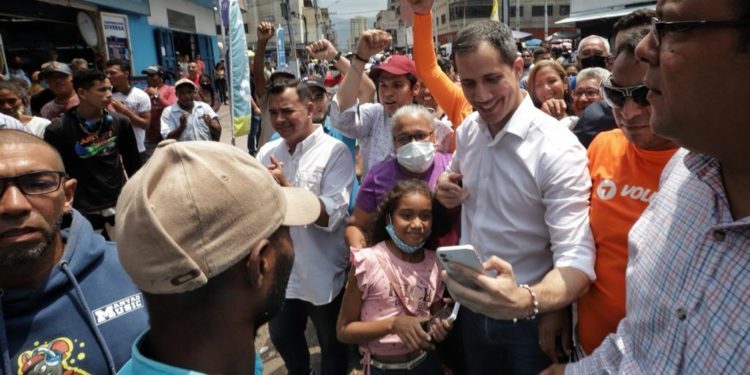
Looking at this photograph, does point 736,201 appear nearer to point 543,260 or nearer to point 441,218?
point 543,260

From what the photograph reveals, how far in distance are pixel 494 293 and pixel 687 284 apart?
1.71 feet

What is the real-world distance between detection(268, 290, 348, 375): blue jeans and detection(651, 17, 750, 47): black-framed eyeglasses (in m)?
2.16

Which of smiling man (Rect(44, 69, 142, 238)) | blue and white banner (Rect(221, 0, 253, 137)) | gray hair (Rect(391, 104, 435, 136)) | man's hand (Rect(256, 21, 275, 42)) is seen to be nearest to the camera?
gray hair (Rect(391, 104, 435, 136))

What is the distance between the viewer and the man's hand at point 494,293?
4.85 ft

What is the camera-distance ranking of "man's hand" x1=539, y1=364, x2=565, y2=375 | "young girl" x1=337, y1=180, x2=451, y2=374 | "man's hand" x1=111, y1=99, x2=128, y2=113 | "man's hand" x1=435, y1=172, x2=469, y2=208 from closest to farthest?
"man's hand" x1=539, y1=364, x2=565, y2=375 → "man's hand" x1=435, y1=172, x2=469, y2=208 → "young girl" x1=337, y1=180, x2=451, y2=374 → "man's hand" x1=111, y1=99, x2=128, y2=113

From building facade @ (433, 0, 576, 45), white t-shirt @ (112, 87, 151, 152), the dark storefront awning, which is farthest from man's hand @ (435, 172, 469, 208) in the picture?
building facade @ (433, 0, 576, 45)

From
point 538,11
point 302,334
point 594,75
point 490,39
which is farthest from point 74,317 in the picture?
point 538,11

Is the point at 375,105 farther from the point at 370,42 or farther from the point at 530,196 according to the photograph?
the point at 530,196

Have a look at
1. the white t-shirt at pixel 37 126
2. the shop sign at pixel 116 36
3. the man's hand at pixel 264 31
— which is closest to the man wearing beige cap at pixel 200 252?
the man's hand at pixel 264 31

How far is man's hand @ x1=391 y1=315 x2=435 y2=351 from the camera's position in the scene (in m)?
2.09

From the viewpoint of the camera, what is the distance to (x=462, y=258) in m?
1.46

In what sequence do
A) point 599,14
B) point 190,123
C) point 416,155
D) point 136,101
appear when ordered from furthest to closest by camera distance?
point 599,14
point 136,101
point 190,123
point 416,155

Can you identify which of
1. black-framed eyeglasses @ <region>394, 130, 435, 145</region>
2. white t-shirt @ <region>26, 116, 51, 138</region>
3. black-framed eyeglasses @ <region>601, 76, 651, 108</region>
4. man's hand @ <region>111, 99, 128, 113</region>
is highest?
man's hand @ <region>111, 99, 128, 113</region>

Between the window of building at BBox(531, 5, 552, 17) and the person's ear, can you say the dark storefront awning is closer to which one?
the person's ear
